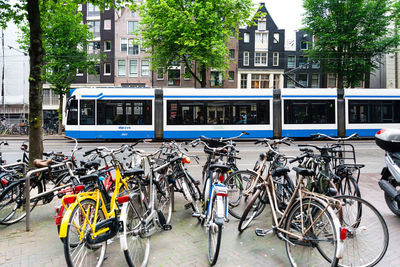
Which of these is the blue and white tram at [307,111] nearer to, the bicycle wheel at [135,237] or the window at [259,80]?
the bicycle wheel at [135,237]

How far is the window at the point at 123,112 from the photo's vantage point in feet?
55.0

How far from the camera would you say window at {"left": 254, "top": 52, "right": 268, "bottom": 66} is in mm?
37094

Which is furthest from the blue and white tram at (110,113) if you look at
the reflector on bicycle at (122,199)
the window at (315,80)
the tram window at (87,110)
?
the window at (315,80)

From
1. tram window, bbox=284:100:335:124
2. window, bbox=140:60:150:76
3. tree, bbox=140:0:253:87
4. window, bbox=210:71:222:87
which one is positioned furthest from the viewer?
window, bbox=140:60:150:76

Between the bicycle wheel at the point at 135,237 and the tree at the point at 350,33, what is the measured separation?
87.7ft

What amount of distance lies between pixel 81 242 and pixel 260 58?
37080 millimetres

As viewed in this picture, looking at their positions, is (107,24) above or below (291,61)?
above

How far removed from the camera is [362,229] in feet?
9.69

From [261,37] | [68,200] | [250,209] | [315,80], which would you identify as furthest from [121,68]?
[68,200]

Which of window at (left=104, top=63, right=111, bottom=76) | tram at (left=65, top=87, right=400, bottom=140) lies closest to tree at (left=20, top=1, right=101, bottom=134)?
tram at (left=65, top=87, right=400, bottom=140)

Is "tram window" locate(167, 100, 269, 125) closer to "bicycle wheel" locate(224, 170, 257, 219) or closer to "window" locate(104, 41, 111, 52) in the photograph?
"bicycle wheel" locate(224, 170, 257, 219)

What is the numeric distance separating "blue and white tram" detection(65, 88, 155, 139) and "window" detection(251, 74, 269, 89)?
22588 millimetres

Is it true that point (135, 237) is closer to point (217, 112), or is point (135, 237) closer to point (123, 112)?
point (123, 112)

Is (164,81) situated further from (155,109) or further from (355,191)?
(355,191)
